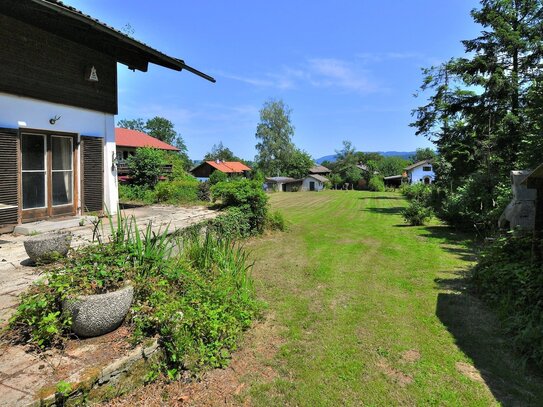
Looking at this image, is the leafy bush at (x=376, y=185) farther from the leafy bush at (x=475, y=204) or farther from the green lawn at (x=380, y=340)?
the green lawn at (x=380, y=340)

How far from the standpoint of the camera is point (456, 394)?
3.38 meters

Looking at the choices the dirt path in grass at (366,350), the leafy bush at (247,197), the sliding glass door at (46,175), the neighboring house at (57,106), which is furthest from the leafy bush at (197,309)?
the leafy bush at (247,197)

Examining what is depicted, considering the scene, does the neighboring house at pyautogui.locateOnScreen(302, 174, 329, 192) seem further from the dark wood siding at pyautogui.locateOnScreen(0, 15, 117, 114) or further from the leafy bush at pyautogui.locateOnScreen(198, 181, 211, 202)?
the dark wood siding at pyautogui.locateOnScreen(0, 15, 117, 114)

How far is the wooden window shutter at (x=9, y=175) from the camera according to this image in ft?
24.0

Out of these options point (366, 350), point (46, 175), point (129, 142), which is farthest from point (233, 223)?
point (129, 142)

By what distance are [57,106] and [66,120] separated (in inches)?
14.3

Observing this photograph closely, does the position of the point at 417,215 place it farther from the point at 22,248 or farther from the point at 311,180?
the point at 311,180

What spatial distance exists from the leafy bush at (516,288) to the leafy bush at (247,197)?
6473 mm

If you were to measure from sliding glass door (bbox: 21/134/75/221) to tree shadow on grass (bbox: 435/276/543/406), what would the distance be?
27.2 ft

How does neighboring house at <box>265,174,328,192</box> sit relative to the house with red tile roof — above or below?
below

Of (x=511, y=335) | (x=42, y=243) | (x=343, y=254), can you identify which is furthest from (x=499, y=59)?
(x=42, y=243)

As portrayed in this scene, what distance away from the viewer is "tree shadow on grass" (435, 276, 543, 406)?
3.41 m

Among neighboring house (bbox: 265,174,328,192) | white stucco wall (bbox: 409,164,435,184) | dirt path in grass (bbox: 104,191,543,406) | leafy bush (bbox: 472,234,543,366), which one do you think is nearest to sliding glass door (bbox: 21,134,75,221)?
dirt path in grass (bbox: 104,191,543,406)

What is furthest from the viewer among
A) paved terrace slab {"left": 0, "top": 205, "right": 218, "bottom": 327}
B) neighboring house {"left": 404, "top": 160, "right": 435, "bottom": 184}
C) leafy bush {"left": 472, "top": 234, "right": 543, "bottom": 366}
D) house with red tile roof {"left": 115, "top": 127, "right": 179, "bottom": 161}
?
neighboring house {"left": 404, "top": 160, "right": 435, "bottom": 184}
